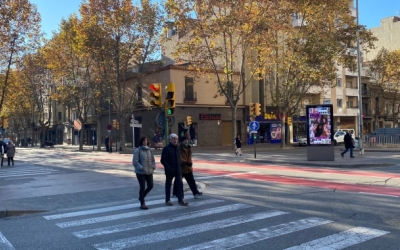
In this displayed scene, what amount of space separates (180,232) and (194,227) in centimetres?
42

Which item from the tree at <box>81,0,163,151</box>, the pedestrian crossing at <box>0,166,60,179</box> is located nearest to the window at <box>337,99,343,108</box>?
the tree at <box>81,0,163,151</box>

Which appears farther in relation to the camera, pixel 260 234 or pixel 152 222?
pixel 152 222

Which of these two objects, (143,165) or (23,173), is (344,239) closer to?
(143,165)

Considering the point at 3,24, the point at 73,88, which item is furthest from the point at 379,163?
the point at 73,88

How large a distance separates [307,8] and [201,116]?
15.3m

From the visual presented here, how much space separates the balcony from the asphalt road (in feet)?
89.9

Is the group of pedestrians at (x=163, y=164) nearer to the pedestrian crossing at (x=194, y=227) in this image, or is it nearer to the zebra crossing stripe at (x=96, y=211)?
the pedestrian crossing at (x=194, y=227)

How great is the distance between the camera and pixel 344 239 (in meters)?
6.04

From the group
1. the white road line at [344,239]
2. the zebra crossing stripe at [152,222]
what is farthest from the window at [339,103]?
the white road line at [344,239]

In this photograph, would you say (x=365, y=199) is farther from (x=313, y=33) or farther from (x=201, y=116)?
(x=201, y=116)

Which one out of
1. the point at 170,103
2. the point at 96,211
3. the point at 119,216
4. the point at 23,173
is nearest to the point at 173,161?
the point at 119,216

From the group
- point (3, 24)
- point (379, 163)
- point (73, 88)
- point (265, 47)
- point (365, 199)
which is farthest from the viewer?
point (73, 88)

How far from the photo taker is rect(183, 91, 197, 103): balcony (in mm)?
40362

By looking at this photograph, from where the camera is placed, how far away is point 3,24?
25.7m
